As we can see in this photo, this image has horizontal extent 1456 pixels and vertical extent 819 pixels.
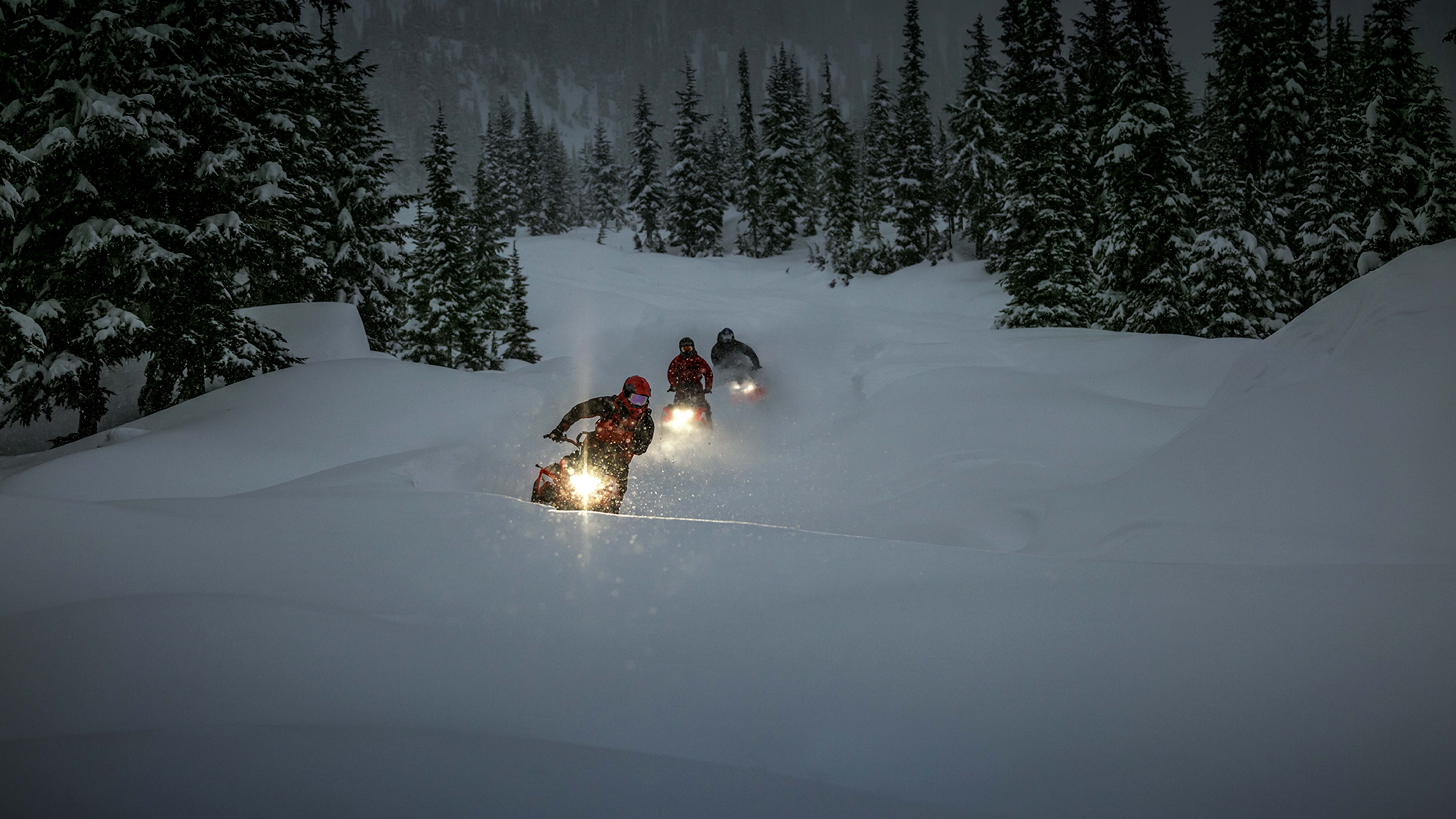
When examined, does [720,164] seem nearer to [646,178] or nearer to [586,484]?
[646,178]

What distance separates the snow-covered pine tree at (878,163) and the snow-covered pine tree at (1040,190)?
1124 cm

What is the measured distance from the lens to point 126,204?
12055 mm

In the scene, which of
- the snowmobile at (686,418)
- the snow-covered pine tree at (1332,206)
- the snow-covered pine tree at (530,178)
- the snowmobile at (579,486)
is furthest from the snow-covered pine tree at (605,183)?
the snowmobile at (579,486)

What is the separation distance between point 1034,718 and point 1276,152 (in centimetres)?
3411

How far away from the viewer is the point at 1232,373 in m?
7.78

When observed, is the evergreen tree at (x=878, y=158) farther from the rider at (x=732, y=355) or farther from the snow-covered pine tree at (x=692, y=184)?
the rider at (x=732, y=355)

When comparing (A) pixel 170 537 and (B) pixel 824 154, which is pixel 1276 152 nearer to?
(B) pixel 824 154

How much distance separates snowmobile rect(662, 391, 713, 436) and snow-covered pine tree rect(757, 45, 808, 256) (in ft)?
139

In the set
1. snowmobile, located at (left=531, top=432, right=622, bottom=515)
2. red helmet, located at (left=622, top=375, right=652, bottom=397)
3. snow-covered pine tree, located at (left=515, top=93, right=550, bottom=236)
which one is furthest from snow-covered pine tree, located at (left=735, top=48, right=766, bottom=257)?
snowmobile, located at (left=531, top=432, right=622, bottom=515)

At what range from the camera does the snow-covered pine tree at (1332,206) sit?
23922mm

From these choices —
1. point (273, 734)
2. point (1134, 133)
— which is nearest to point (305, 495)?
point (273, 734)

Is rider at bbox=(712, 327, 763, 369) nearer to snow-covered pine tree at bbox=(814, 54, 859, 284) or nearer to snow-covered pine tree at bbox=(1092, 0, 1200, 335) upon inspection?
snow-covered pine tree at bbox=(1092, 0, 1200, 335)

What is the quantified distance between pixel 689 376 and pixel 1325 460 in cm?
974

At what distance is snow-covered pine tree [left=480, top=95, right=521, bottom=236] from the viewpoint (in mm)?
60844
